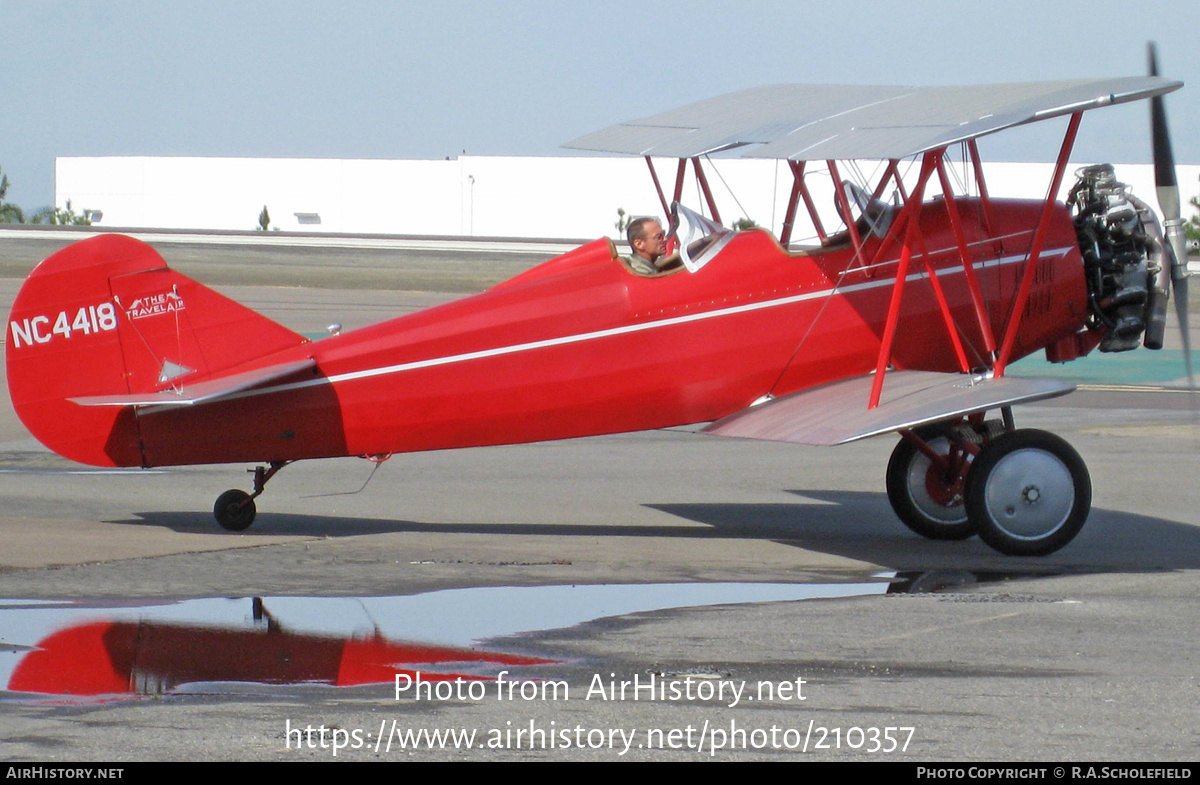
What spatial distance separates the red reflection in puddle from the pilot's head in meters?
4.25

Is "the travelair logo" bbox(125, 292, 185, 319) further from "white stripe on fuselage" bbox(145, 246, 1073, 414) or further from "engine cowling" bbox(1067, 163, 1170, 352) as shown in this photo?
"engine cowling" bbox(1067, 163, 1170, 352)

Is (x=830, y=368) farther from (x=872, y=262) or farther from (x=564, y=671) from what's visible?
(x=564, y=671)

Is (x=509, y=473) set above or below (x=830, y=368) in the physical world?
below

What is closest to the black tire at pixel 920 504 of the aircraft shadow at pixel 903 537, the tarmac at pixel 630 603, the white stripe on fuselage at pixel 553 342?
the aircraft shadow at pixel 903 537

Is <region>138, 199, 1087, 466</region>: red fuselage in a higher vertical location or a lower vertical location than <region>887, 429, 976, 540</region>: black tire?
higher

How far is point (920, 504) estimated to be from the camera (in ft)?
33.6

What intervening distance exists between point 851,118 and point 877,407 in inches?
83.3

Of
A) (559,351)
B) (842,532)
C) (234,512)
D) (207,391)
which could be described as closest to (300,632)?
(207,391)

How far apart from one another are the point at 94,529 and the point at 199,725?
4.95m

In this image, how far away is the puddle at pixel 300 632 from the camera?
238 inches

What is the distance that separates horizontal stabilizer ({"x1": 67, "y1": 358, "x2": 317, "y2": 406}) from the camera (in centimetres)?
923

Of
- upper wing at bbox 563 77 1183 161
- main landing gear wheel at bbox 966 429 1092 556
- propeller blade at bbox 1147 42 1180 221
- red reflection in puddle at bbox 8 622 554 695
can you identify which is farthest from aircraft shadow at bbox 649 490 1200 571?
red reflection in puddle at bbox 8 622 554 695

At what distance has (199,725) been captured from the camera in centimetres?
521
